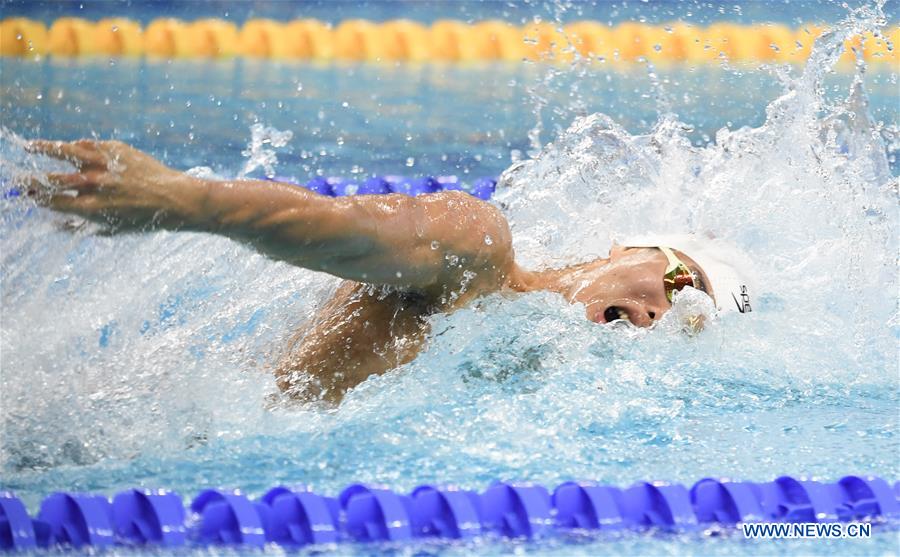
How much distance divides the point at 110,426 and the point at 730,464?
3.61ft

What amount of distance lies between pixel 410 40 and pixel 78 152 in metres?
4.10

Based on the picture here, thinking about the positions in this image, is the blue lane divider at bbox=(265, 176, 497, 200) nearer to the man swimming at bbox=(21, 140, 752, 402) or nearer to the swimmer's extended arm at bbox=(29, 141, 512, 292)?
the man swimming at bbox=(21, 140, 752, 402)

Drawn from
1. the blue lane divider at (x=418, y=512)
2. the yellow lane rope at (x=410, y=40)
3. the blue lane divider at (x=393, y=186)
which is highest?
the yellow lane rope at (x=410, y=40)

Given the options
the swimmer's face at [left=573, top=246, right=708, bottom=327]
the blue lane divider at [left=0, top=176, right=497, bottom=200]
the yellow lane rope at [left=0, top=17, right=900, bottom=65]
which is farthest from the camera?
the yellow lane rope at [left=0, top=17, right=900, bottom=65]

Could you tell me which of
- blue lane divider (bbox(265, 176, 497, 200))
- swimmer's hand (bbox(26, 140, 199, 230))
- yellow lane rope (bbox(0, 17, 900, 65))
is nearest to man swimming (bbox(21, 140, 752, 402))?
swimmer's hand (bbox(26, 140, 199, 230))

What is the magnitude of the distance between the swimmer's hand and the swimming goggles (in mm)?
1016

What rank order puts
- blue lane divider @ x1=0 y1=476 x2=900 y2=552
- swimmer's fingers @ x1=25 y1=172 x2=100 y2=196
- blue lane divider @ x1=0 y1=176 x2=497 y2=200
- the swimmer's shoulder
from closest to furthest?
swimmer's fingers @ x1=25 y1=172 x2=100 y2=196 → blue lane divider @ x1=0 y1=476 x2=900 y2=552 → the swimmer's shoulder → blue lane divider @ x1=0 y1=176 x2=497 y2=200

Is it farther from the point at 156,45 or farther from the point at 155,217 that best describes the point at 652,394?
the point at 156,45

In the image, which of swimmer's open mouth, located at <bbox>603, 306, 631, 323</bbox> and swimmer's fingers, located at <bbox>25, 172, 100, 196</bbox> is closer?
swimmer's fingers, located at <bbox>25, 172, 100, 196</bbox>

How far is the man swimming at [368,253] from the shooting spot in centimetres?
136

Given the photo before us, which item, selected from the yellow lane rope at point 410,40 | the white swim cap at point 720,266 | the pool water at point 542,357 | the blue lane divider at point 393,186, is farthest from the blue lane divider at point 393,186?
the yellow lane rope at point 410,40

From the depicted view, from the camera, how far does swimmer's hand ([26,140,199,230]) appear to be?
1.34 m

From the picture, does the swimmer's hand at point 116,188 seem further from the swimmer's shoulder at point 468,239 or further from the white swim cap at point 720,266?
the white swim cap at point 720,266

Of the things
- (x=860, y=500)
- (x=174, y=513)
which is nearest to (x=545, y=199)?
(x=860, y=500)
